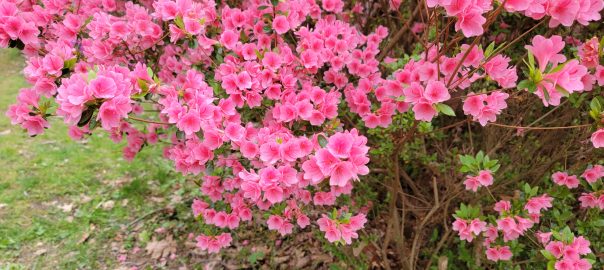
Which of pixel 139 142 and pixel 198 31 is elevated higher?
pixel 198 31

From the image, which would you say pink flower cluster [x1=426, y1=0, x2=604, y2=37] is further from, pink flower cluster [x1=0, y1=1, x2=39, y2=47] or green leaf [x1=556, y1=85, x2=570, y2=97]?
pink flower cluster [x1=0, y1=1, x2=39, y2=47]

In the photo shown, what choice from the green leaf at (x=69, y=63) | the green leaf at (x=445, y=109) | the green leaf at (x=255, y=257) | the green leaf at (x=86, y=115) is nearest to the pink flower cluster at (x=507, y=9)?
the green leaf at (x=445, y=109)

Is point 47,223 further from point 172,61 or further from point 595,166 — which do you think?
point 595,166

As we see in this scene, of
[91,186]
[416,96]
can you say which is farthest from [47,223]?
[416,96]

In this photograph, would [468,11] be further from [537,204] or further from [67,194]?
[67,194]

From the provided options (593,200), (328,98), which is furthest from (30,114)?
(593,200)
